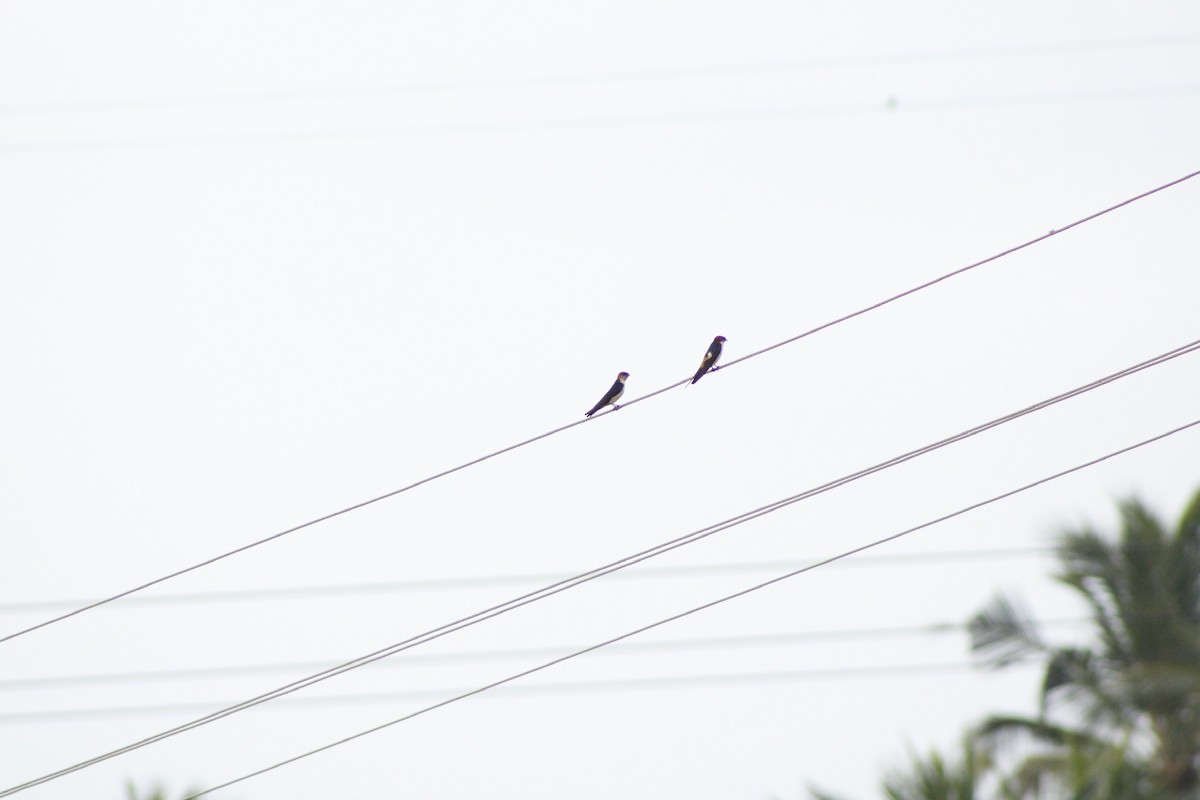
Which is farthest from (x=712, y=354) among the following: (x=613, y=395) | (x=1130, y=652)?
(x=1130, y=652)

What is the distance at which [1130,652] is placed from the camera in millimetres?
15898

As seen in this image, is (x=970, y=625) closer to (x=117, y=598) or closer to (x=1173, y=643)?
(x=1173, y=643)

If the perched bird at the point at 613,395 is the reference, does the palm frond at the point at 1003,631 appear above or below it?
below

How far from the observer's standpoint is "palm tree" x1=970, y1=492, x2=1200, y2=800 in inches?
570

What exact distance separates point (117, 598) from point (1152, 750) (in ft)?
31.5

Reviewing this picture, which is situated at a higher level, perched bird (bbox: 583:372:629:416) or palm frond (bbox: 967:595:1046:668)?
perched bird (bbox: 583:372:629:416)

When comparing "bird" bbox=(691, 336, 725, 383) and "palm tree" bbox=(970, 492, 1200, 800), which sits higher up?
"bird" bbox=(691, 336, 725, 383)

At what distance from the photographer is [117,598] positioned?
10023 millimetres

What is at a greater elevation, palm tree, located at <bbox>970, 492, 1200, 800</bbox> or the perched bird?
the perched bird

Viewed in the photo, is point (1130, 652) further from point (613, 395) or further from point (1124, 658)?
point (613, 395)

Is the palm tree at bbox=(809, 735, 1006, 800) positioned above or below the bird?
below

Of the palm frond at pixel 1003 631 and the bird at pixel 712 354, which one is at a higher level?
the bird at pixel 712 354

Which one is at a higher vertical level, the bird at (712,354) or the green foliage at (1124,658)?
the bird at (712,354)

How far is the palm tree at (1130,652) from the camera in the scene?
14477 millimetres
